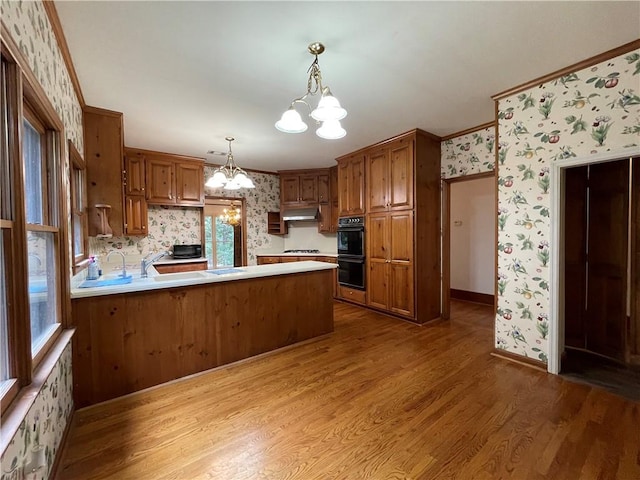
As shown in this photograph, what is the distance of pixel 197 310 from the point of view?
8.21 ft

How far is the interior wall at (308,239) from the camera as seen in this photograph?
6004 mm

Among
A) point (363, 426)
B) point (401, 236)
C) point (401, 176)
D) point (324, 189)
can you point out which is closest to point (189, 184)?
point (324, 189)

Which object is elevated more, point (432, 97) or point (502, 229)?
point (432, 97)

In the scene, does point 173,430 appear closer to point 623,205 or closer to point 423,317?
point 423,317

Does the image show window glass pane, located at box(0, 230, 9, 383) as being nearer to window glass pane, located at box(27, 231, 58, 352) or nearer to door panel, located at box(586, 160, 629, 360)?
window glass pane, located at box(27, 231, 58, 352)

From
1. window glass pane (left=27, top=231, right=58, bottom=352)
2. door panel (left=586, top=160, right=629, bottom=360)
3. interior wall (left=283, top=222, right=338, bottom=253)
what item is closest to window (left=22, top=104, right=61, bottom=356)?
window glass pane (left=27, top=231, right=58, bottom=352)

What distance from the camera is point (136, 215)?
4.36m

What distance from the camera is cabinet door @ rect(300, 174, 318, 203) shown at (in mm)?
5703

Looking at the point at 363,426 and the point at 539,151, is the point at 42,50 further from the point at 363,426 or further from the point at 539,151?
the point at 539,151

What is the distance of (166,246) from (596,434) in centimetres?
551

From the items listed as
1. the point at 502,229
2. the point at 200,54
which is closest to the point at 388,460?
the point at 502,229

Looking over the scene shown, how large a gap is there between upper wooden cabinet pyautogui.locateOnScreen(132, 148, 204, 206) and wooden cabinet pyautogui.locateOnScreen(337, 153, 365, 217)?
2.42 m

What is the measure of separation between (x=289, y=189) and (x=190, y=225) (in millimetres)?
2022

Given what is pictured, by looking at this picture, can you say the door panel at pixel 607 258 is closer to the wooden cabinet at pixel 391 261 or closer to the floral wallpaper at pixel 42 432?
the wooden cabinet at pixel 391 261
